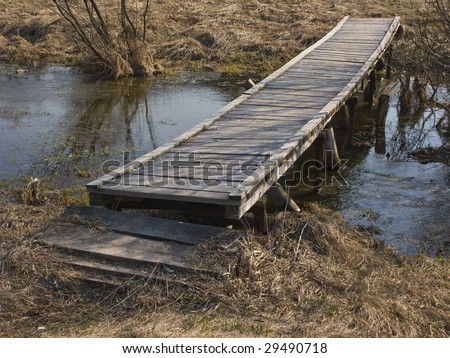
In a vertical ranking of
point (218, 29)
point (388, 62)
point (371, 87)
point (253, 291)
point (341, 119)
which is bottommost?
point (253, 291)

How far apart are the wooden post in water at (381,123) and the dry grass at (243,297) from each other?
4.97 metres

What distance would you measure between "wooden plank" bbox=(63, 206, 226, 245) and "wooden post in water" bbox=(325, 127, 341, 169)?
373 cm

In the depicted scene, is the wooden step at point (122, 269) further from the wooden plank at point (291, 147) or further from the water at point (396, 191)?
the water at point (396, 191)

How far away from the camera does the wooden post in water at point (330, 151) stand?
8.80 meters

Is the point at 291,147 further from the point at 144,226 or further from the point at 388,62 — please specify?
the point at 388,62

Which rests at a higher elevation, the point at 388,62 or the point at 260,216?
the point at 388,62

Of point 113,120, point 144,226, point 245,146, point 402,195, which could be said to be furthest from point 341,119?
point 144,226

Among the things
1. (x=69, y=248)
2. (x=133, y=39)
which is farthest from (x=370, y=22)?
(x=69, y=248)

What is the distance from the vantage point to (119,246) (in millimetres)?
5219

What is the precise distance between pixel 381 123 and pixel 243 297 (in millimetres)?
7193

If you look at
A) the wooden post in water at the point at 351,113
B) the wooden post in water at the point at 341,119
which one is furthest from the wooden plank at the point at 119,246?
the wooden post in water at the point at 351,113

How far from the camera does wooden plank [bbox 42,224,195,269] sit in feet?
16.5

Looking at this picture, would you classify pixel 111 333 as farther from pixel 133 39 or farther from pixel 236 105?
pixel 133 39
